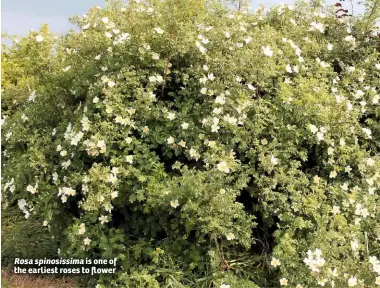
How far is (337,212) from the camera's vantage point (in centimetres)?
347

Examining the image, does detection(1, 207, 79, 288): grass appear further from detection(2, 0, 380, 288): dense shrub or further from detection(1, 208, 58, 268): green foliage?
detection(2, 0, 380, 288): dense shrub

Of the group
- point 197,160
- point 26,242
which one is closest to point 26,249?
point 26,242

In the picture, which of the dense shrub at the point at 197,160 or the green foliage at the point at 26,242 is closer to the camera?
the dense shrub at the point at 197,160

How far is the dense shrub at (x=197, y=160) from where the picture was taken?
327cm

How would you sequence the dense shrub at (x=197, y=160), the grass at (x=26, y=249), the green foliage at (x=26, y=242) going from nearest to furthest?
1. the dense shrub at (x=197, y=160)
2. the grass at (x=26, y=249)
3. the green foliage at (x=26, y=242)

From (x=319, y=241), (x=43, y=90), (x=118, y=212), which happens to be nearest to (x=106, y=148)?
(x=118, y=212)

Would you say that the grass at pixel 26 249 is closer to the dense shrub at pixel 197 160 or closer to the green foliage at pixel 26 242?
the green foliage at pixel 26 242

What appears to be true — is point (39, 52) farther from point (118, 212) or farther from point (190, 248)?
point (190, 248)

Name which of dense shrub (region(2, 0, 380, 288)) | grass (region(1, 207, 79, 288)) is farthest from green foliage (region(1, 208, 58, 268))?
dense shrub (region(2, 0, 380, 288))

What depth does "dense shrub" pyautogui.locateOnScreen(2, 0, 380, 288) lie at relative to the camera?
327 cm

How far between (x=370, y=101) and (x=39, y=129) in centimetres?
254

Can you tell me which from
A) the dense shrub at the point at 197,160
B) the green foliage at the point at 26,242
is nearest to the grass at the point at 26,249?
the green foliage at the point at 26,242

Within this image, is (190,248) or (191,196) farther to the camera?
(190,248)

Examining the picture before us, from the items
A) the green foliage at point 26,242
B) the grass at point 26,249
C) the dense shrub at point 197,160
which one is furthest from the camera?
the green foliage at point 26,242
